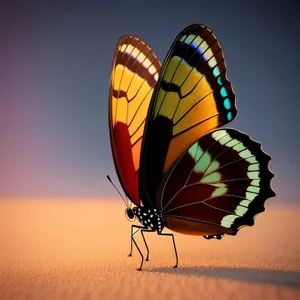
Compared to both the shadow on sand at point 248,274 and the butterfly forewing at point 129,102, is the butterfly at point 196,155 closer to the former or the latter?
the butterfly forewing at point 129,102

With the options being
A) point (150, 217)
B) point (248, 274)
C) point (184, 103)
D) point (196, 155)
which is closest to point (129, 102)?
point (184, 103)

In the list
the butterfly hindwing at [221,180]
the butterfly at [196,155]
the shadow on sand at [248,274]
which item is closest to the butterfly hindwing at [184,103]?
the butterfly at [196,155]

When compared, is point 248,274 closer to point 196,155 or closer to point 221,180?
point 221,180

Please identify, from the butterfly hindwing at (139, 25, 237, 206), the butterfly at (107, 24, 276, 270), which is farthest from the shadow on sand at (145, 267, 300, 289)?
the butterfly hindwing at (139, 25, 237, 206)

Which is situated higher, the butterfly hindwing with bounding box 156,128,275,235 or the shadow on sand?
the butterfly hindwing with bounding box 156,128,275,235

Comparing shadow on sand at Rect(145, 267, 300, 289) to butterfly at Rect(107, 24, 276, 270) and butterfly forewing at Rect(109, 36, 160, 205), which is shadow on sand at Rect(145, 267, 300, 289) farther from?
butterfly forewing at Rect(109, 36, 160, 205)

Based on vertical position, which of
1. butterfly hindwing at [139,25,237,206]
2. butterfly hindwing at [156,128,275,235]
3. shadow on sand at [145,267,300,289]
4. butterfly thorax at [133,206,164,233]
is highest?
butterfly hindwing at [139,25,237,206]

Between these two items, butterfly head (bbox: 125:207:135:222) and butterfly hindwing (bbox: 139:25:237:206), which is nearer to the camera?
butterfly hindwing (bbox: 139:25:237:206)

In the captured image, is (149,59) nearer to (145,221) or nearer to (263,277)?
(145,221)
